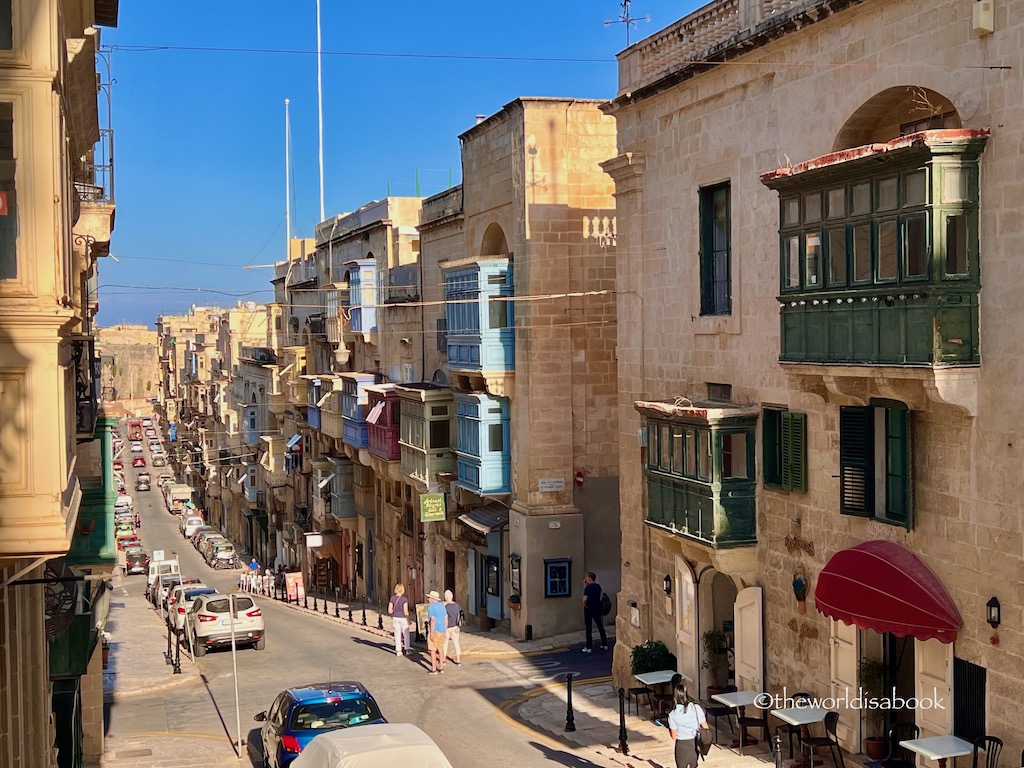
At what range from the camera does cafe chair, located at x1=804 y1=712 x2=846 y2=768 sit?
15367 millimetres

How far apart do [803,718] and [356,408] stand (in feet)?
84.8

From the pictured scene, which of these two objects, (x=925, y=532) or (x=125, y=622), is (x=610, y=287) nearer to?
(x=925, y=532)

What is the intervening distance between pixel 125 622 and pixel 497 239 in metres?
16.7

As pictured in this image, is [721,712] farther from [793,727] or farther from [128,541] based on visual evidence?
[128,541]

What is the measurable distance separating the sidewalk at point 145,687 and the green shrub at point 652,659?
6.61 metres

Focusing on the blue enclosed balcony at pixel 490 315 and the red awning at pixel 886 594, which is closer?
the red awning at pixel 886 594

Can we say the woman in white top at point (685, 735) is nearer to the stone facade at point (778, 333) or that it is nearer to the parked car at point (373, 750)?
the stone facade at point (778, 333)

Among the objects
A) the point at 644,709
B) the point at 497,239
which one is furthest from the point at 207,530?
the point at 644,709

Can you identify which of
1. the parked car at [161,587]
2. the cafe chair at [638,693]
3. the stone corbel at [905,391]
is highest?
the stone corbel at [905,391]

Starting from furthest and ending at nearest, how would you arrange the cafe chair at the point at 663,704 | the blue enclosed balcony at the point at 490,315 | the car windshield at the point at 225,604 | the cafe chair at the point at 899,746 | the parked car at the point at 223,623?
the blue enclosed balcony at the point at 490,315 → the car windshield at the point at 225,604 → the parked car at the point at 223,623 → the cafe chair at the point at 663,704 → the cafe chair at the point at 899,746

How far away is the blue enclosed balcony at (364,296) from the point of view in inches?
1590

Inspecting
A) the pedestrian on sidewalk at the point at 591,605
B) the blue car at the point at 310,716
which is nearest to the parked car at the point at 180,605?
the pedestrian on sidewalk at the point at 591,605

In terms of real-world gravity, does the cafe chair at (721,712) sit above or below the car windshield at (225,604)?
above

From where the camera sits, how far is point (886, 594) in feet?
46.6
